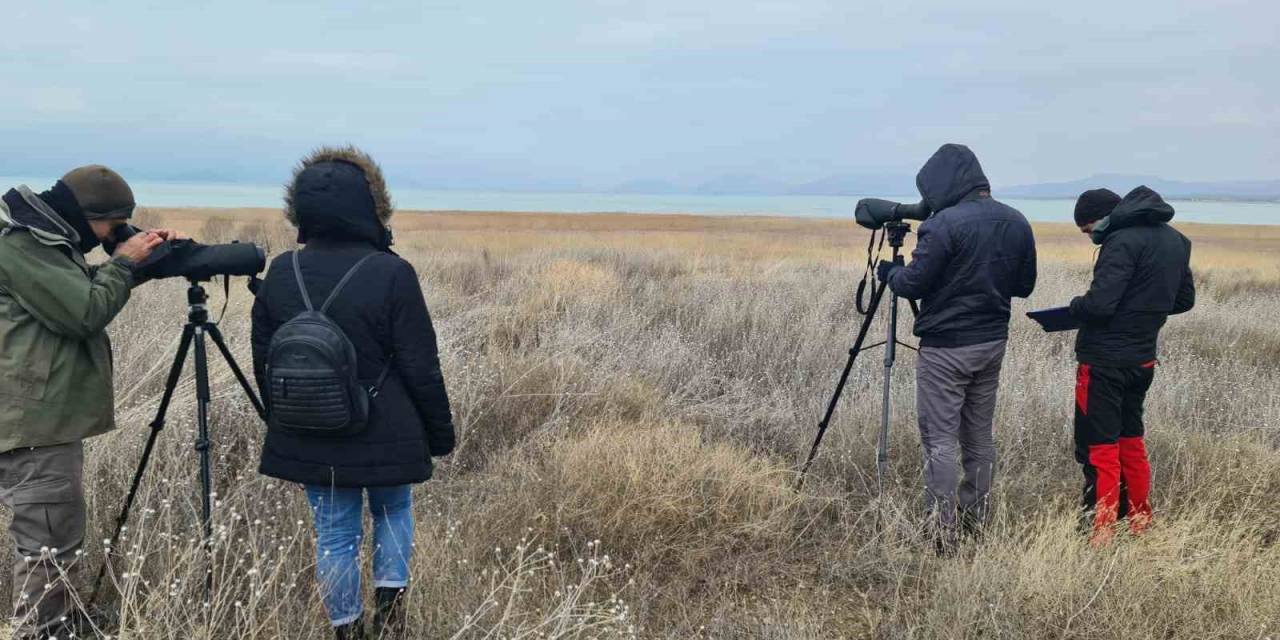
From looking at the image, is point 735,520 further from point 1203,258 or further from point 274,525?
point 1203,258

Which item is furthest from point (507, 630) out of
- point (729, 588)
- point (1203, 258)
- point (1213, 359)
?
point (1203, 258)

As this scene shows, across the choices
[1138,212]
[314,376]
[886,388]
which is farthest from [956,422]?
[314,376]

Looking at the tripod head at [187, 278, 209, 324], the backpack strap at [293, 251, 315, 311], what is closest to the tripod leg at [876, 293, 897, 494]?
the backpack strap at [293, 251, 315, 311]

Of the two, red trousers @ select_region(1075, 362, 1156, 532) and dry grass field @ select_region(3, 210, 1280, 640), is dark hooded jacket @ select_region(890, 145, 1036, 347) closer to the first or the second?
red trousers @ select_region(1075, 362, 1156, 532)

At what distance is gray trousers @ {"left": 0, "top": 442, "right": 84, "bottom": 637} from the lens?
240 centimetres

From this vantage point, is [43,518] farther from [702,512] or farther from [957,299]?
[957,299]

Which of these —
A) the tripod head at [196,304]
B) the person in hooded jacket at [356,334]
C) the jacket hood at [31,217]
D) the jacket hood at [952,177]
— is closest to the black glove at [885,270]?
the jacket hood at [952,177]

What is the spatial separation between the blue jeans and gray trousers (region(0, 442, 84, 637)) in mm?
754

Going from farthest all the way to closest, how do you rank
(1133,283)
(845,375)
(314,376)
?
(845,375) → (1133,283) → (314,376)

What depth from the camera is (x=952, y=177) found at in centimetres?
356

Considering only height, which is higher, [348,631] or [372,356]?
[372,356]

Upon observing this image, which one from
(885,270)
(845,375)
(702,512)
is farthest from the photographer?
(845,375)

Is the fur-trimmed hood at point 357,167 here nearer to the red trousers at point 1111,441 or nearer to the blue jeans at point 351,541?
the blue jeans at point 351,541

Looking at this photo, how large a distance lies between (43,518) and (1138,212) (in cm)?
475
